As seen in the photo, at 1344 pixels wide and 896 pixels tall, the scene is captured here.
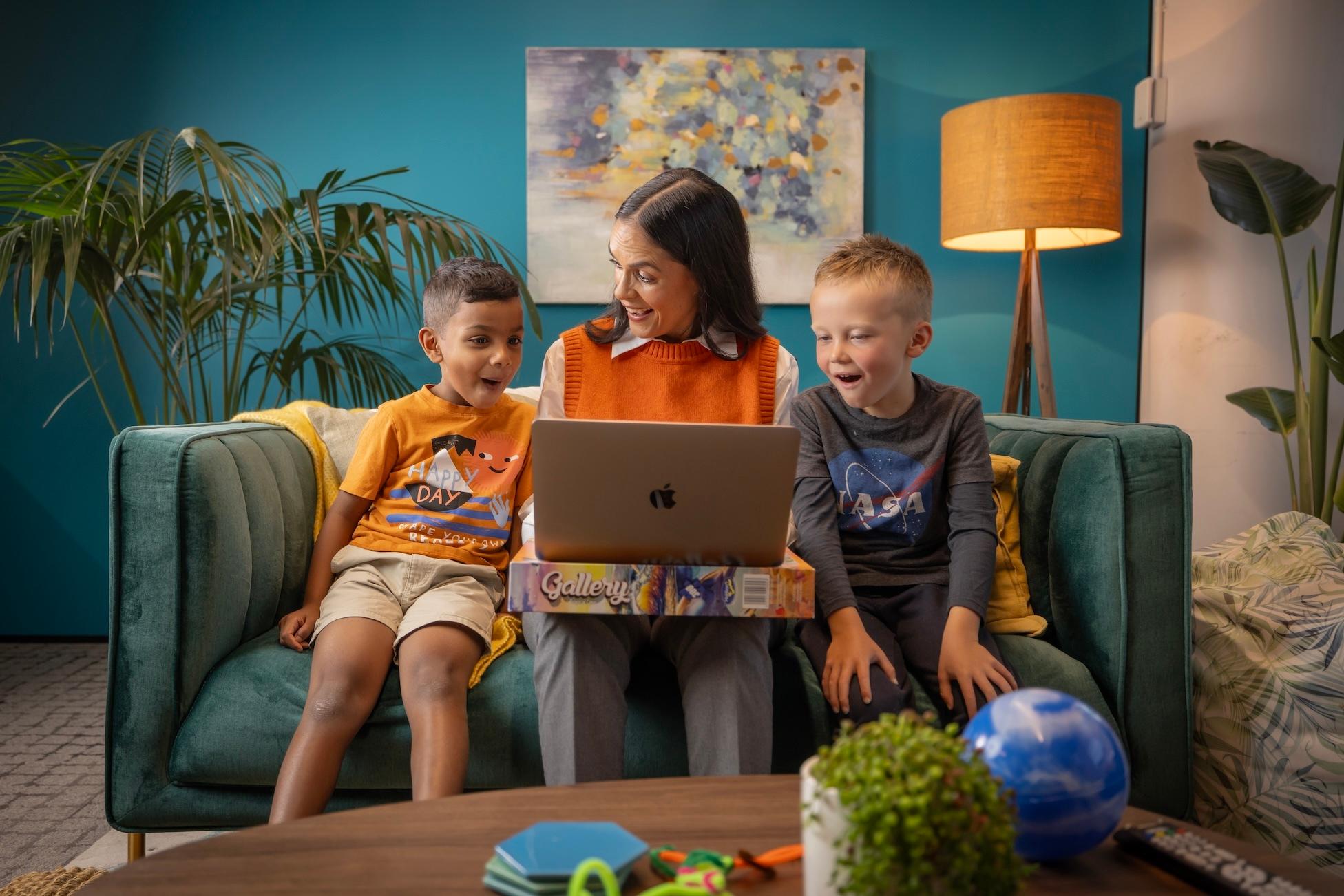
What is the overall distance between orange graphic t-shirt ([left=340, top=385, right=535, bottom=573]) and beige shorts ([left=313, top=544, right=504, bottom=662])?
0.03 meters

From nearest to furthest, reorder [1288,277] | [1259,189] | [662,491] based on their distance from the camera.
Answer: [662,491], [1259,189], [1288,277]

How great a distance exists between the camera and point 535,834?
63 centimetres

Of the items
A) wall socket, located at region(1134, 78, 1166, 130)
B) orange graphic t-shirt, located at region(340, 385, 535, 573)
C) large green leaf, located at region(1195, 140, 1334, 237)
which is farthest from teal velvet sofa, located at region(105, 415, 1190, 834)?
wall socket, located at region(1134, 78, 1166, 130)

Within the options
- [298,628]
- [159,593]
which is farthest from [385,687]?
[159,593]

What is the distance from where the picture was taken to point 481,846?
661mm

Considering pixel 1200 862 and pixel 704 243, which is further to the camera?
pixel 704 243

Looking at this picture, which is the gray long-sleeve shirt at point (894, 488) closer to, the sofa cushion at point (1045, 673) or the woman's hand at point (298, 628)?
the sofa cushion at point (1045, 673)

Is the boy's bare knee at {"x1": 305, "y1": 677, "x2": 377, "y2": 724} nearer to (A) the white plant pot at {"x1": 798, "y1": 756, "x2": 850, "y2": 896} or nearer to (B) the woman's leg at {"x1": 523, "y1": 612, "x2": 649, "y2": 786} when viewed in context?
(B) the woman's leg at {"x1": 523, "y1": 612, "x2": 649, "y2": 786}

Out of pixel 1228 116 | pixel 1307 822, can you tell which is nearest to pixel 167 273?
pixel 1307 822

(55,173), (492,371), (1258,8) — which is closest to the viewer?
(492,371)

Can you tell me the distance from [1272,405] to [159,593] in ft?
7.65

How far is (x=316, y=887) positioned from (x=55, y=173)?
1816mm

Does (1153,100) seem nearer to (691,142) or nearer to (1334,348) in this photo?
(1334,348)

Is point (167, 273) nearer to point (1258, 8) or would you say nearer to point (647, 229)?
point (647, 229)
